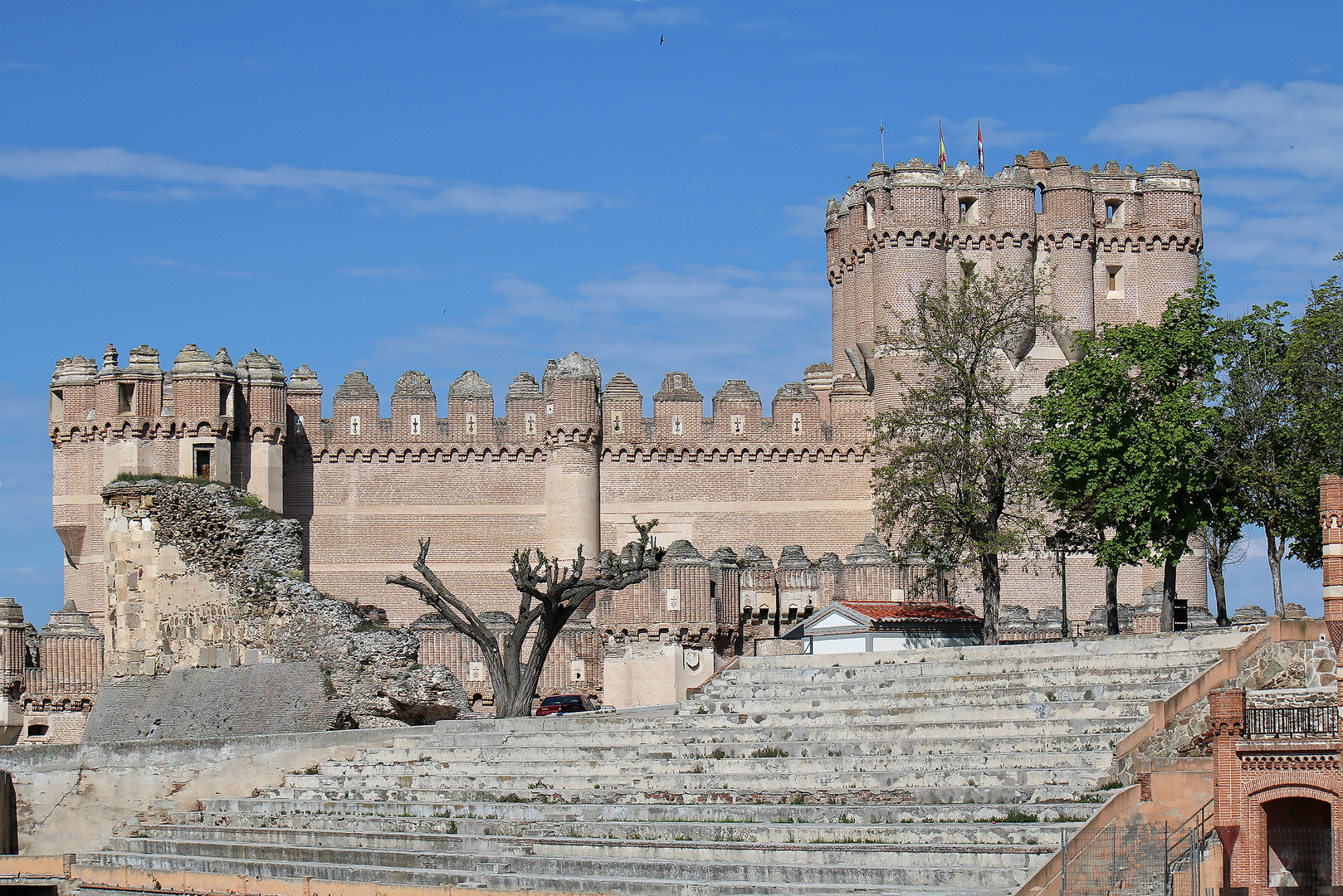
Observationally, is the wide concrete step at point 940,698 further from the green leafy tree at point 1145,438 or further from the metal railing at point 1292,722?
the green leafy tree at point 1145,438

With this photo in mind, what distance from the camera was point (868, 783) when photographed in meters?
24.8

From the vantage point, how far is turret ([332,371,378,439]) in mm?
52750

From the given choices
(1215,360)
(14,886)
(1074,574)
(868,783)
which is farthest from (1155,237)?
(14,886)

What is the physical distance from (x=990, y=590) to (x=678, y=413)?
54.3 feet

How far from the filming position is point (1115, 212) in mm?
54531

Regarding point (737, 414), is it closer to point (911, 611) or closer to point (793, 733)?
point (911, 611)

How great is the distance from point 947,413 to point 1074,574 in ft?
45.1

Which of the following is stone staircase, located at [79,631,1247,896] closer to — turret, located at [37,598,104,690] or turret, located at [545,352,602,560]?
turret, located at [37,598,104,690]

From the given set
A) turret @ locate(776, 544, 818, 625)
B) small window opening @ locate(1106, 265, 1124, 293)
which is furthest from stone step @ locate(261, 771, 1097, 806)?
small window opening @ locate(1106, 265, 1124, 293)

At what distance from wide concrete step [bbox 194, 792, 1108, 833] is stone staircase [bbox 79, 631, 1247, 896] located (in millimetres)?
37

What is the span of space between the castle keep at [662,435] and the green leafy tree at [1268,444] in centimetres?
1540

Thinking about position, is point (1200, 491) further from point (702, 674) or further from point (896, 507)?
point (702, 674)

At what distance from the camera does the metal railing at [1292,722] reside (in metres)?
22.9

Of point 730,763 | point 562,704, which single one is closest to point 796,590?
point 562,704
